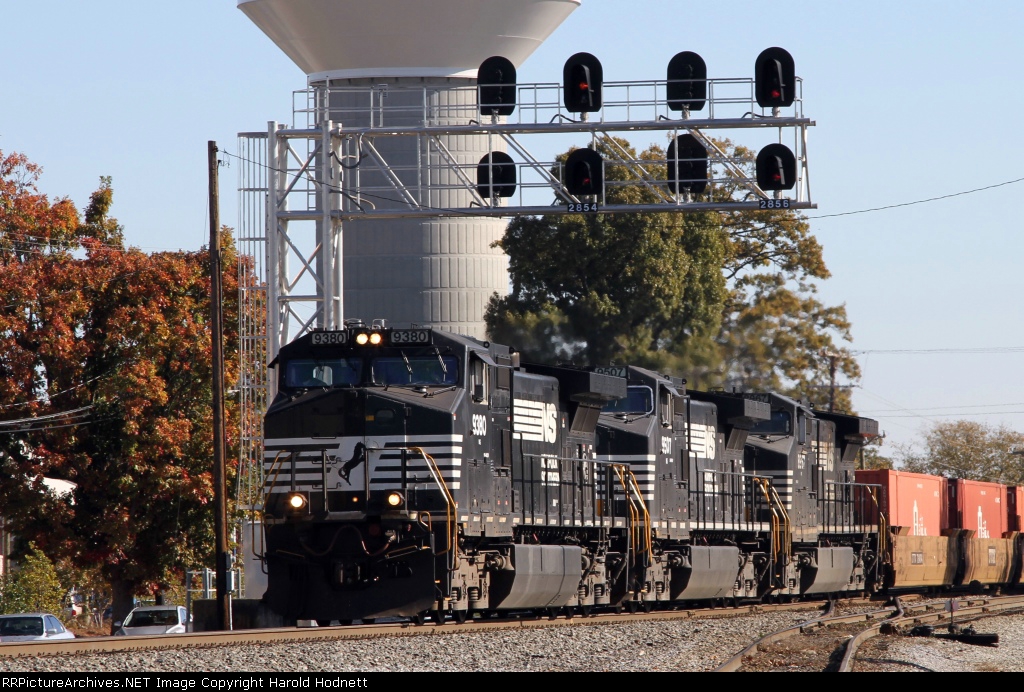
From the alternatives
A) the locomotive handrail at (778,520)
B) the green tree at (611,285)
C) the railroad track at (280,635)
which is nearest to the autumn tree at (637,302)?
the green tree at (611,285)

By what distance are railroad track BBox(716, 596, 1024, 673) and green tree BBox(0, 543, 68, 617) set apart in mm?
15661

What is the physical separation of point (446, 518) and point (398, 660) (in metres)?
3.64

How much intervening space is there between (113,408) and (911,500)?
18694mm

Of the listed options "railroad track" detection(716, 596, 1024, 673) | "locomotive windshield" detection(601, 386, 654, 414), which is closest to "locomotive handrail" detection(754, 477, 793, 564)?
"railroad track" detection(716, 596, 1024, 673)

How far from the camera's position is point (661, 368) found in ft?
132

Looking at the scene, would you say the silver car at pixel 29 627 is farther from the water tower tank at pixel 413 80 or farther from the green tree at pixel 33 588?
the water tower tank at pixel 413 80

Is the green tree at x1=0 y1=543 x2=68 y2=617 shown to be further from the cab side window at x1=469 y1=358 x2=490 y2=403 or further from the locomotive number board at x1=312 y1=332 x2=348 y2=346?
the cab side window at x1=469 y1=358 x2=490 y2=403

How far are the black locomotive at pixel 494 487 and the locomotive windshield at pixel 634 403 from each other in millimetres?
27

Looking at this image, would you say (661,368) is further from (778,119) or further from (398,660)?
(398,660)

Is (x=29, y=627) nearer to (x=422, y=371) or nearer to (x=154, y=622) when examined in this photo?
(x=154, y=622)

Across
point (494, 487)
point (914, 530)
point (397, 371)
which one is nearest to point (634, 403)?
point (494, 487)

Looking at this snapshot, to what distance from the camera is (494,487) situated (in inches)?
819

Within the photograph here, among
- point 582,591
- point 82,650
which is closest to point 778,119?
point 582,591

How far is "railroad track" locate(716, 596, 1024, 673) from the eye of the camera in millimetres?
16547
